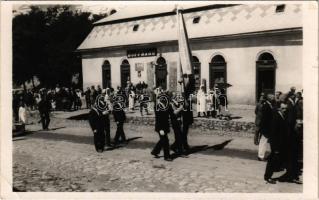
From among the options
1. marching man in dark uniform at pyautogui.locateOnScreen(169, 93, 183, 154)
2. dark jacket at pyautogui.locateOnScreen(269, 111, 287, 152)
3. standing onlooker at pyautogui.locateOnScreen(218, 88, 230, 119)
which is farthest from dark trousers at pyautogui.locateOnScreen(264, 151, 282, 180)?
standing onlooker at pyautogui.locateOnScreen(218, 88, 230, 119)

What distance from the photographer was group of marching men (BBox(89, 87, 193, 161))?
914 cm

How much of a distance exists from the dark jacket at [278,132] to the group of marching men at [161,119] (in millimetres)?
2487

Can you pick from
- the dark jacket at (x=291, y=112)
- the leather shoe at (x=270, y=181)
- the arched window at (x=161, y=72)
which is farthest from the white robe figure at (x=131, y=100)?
the leather shoe at (x=270, y=181)

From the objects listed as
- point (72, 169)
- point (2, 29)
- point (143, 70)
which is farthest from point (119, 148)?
point (143, 70)

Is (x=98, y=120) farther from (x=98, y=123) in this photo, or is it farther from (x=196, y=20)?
(x=196, y=20)

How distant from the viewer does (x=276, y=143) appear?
7457 mm

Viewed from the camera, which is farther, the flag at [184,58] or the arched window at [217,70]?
the arched window at [217,70]

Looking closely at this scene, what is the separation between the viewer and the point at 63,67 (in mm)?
21250

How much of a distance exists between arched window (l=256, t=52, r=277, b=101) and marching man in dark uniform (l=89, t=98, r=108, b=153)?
7636mm

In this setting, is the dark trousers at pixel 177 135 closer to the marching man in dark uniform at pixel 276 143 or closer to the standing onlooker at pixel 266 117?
the standing onlooker at pixel 266 117

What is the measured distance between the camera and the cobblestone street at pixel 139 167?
7.59 m

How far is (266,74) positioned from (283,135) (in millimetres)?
8408

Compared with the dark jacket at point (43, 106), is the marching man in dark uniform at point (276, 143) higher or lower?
lower
